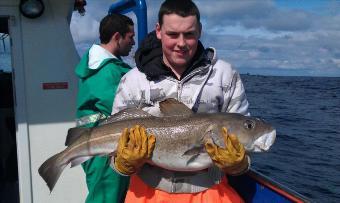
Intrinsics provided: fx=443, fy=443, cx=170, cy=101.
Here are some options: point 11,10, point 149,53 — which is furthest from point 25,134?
point 149,53

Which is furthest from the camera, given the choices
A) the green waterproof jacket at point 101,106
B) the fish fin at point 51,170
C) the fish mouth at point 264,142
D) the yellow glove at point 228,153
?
the green waterproof jacket at point 101,106

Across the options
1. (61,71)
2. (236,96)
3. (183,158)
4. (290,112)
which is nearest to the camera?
(183,158)

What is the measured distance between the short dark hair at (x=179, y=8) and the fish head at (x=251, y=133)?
0.85 m

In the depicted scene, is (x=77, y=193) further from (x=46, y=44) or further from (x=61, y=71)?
(x=46, y=44)

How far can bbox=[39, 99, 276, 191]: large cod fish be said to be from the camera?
3.31m

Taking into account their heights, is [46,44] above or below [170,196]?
above

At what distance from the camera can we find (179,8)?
3363mm

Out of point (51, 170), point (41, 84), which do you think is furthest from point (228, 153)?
point (41, 84)

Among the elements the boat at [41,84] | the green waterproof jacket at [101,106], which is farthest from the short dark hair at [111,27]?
the boat at [41,84]

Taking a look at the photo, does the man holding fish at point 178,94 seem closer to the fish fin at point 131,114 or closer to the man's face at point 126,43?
the fish fin at point 131,114

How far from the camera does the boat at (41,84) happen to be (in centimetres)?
582

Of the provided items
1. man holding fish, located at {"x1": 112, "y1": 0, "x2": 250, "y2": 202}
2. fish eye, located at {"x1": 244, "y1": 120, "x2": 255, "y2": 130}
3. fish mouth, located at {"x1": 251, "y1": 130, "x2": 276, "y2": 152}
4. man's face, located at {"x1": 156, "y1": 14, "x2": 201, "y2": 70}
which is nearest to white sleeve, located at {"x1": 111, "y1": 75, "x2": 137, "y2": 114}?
man holding fish, located at {"x1": 112, "y1": 0, "x2": 250, "y2": 202}

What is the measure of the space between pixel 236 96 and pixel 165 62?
645 mm

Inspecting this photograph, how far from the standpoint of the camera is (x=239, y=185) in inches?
176
